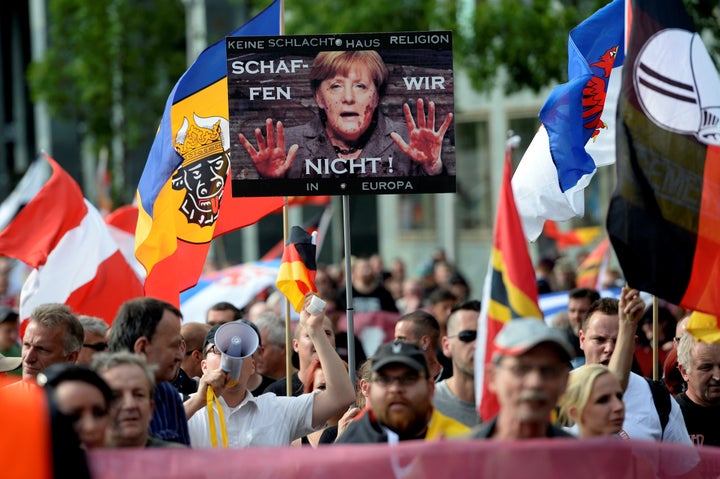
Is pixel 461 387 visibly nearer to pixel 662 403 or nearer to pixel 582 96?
pixel 662 403

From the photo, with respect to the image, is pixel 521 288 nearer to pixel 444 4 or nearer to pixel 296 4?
pixel 444 4

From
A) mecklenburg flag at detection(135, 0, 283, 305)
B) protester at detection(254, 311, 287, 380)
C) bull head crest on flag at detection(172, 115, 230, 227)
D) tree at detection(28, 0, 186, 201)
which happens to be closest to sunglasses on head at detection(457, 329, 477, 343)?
mecklenburg flag at detection(135, 0, 283, 305)

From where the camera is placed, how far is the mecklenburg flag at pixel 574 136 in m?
8.34

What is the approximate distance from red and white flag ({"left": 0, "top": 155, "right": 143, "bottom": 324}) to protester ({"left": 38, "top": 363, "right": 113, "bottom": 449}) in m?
5.18

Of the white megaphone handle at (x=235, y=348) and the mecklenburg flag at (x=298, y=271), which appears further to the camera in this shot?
the mecklenburg flag at (x=298, y=271)

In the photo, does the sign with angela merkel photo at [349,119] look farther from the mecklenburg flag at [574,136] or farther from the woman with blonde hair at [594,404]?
the woman with blonde hair at [594,404]

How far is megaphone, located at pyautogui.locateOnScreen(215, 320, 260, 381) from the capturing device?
657 cm

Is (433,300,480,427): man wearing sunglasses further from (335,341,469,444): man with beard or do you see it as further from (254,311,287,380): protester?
(254,311,287,380): protester

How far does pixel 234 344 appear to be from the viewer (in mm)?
6609

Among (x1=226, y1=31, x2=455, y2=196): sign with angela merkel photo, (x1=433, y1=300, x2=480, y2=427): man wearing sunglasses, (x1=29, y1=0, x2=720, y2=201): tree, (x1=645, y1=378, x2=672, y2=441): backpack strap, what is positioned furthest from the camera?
(x1=29, y1=0, x2=720, y2=201): tree

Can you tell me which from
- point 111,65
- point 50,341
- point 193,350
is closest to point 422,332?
point 193,350

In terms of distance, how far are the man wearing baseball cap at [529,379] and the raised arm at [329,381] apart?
6.30ft

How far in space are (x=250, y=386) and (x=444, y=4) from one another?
45.1ft

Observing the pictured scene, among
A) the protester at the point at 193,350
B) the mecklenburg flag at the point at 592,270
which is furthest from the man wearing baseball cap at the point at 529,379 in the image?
the mecklenburg flag at the point at 592,270
